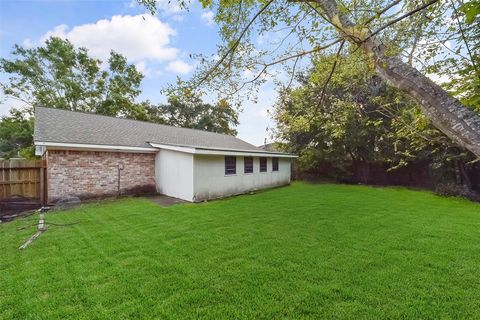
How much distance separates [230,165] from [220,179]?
1.00m

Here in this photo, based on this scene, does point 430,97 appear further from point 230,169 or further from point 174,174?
point 230,169

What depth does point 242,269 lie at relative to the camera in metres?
3.66

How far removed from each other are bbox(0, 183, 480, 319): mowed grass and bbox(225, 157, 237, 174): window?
4603mm

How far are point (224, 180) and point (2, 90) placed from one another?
71.6 ft

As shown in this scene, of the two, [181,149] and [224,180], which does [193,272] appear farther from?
[224,180]

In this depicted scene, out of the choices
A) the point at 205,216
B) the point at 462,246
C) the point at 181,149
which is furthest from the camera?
the point at 181,149

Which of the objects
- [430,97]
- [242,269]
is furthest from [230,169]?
[430,97]

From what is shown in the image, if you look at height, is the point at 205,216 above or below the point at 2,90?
below

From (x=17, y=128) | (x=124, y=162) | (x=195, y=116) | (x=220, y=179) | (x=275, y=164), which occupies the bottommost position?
(x=220, y=179)

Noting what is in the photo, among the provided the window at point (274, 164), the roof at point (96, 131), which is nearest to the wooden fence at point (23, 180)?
the roof at point (96, 131)

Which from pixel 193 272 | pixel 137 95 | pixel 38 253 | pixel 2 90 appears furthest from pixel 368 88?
pixel 2 90

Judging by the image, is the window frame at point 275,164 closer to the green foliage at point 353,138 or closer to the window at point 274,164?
the window at point 274,164

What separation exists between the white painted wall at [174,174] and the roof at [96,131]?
2.07 feet

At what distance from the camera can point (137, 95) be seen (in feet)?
78.6
